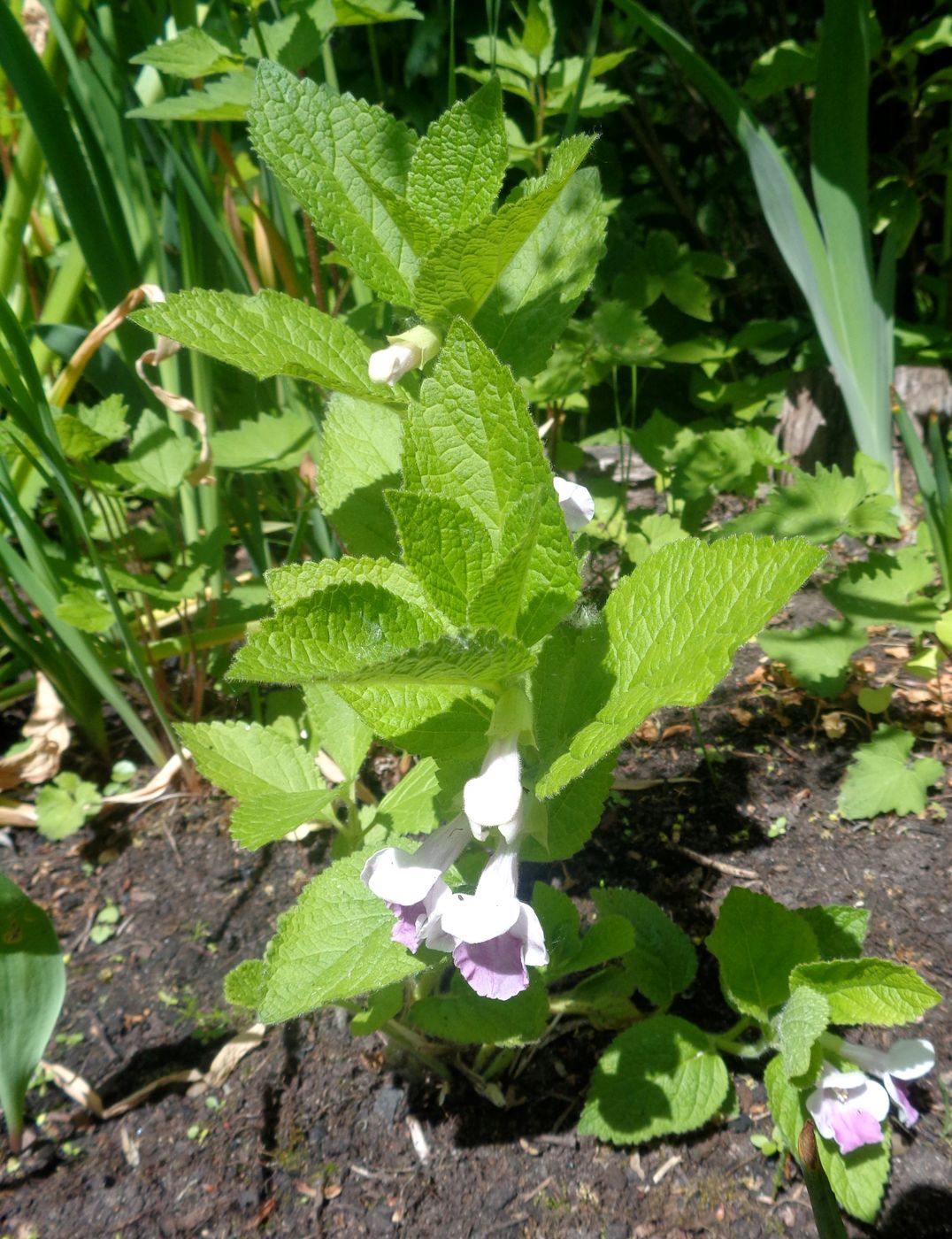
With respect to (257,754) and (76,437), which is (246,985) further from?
(76,437)

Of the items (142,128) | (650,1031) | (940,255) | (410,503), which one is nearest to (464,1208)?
(650,1031)

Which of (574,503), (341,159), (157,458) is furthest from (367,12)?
(574,503)

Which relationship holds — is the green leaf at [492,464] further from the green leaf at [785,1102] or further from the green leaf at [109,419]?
the green leaf at [109,419]

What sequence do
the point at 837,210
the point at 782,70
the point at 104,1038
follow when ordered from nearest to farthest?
the point at 104,1038, the point at 837,210, the point at 782,70

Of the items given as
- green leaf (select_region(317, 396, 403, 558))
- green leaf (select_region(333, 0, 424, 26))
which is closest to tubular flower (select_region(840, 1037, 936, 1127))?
green leaf (select_region(317, 396, 403, 558))

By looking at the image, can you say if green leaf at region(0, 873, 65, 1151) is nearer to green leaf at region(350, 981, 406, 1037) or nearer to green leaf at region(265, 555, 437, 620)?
green leaf at region(350, 981, 406, 1037)

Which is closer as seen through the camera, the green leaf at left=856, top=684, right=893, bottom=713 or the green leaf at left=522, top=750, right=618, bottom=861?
the green leaf at left=522, top=750, right=618, bottom=861

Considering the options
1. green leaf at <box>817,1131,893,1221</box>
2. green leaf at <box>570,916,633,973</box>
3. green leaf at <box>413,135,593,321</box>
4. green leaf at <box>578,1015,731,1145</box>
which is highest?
green leaf at <box>413,135,593,321</box>
